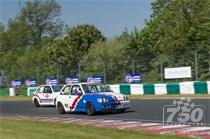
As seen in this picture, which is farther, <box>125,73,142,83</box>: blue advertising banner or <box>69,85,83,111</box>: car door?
<box>125,73,142,83</box>: blue advertising banner

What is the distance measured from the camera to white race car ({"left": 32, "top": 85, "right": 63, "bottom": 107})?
2803 cm

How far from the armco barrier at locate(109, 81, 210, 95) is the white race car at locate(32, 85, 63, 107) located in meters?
6.91

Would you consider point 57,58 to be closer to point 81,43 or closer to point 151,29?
point 81,43

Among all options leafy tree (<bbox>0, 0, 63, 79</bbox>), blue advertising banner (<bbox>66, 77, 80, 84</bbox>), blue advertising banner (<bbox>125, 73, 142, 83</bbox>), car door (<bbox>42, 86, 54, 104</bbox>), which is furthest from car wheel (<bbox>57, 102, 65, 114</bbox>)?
leafy tree (<bbox>0, 0, 63, 79</bbox>)

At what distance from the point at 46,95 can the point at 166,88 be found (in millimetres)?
7753

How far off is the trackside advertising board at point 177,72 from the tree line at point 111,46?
315mm

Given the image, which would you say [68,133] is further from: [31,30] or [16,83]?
[31,30]

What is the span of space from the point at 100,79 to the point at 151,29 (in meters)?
25.5

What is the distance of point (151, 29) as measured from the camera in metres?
63.0

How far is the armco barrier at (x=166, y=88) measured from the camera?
29373 mm

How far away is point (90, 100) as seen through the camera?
19766 millimetres

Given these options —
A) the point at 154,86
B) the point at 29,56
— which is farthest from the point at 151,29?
the point at 154,86

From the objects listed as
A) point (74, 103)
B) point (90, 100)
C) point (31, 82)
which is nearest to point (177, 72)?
point (74, 103)

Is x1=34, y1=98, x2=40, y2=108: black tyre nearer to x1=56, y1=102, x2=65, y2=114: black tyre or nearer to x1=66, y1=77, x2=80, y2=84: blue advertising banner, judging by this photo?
x1=56, y1=102, x2=65, y2=114: black tyre
